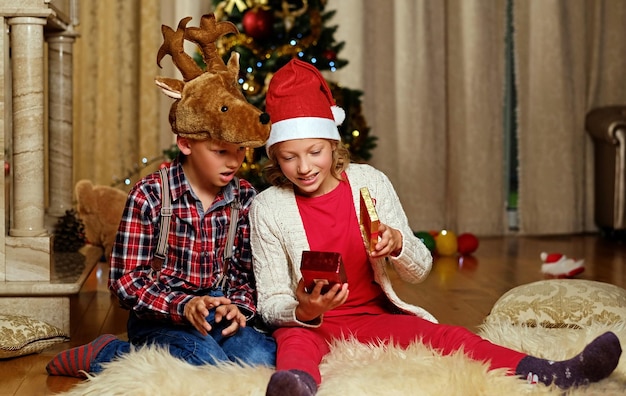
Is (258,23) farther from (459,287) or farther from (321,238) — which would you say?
(321,238)

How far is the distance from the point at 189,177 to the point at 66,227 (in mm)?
1433

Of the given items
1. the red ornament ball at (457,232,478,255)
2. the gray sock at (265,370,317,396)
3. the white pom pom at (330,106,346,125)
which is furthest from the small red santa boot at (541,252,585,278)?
the gray sock at (265,370,317,396)

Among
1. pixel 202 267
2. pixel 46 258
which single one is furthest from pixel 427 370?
pixel 46 258

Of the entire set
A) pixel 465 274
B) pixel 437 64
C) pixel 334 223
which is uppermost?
pixel 437 64

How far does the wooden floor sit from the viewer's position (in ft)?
8.57

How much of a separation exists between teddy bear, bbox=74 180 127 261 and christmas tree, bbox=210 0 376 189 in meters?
0.68

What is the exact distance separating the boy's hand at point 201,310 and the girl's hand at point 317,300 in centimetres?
18

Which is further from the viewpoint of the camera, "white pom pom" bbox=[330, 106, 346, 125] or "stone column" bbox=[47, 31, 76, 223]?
"stone column" bbox=[47, 31, 76, 223]

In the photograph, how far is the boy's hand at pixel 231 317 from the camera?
2324mm

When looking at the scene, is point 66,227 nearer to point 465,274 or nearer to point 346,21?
point 465,274

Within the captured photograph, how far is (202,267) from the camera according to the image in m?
2.53

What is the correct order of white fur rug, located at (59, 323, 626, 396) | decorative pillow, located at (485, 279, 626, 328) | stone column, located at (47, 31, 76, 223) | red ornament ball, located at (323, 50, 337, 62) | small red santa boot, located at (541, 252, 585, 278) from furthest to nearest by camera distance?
red ornament ball, located at (323, 50, 337, 62), small red santa boot, located at (541, 252, 585, 278), stone column, located at (47, 31, 76, 223), decorative pillow, located at (485, 279, 626, 328), white fur rug, located at (59, 323, 626, 396)

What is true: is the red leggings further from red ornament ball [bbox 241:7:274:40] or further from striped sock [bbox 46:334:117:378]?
red ornament ball [bbox 241:7:274:40]

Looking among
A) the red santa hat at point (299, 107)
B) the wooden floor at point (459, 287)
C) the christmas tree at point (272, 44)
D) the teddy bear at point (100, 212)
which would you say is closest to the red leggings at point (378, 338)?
the red santa hat at point (299, 107)
